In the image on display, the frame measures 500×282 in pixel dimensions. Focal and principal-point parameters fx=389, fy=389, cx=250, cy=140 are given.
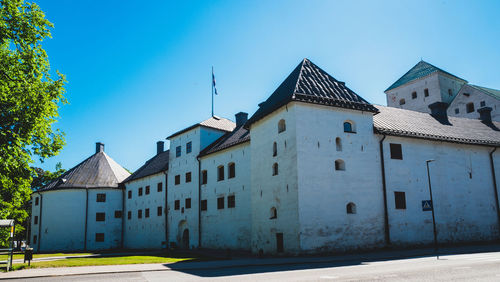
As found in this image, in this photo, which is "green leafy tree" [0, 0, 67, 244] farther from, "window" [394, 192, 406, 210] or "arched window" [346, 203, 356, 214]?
"window" [394, 192, 406, 210]

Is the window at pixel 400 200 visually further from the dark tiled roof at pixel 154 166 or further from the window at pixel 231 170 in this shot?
the dark tiled roof at pixel 154 166

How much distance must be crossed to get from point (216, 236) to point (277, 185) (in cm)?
956

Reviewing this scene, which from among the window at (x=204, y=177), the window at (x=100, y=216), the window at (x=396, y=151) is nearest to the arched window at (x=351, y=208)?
the window at (x=396, y=151)

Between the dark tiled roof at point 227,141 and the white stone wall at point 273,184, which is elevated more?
the dark tiled roof at point 227,141

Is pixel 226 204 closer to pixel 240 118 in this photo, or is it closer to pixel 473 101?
pixel 240 118

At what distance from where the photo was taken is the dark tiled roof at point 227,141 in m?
29.9

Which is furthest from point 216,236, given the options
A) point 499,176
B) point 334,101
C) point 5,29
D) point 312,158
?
point 499,176

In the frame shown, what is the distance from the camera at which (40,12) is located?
18281 millimetres

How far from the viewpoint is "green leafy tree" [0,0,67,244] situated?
16812mm

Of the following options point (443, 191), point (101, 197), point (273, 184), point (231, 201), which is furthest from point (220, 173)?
point (101, 197)

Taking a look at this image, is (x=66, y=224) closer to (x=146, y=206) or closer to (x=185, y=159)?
(x=146, y=206)

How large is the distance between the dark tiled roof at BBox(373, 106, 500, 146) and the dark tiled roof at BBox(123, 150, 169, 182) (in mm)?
22538

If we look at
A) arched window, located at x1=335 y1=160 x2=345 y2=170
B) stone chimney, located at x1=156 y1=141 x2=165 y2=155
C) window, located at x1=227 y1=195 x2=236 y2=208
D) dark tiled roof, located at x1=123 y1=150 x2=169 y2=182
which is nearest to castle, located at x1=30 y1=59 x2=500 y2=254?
arched window, located at x1=335 y1=160 x2=345 y2=170

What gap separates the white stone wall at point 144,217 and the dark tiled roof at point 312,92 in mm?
17687
